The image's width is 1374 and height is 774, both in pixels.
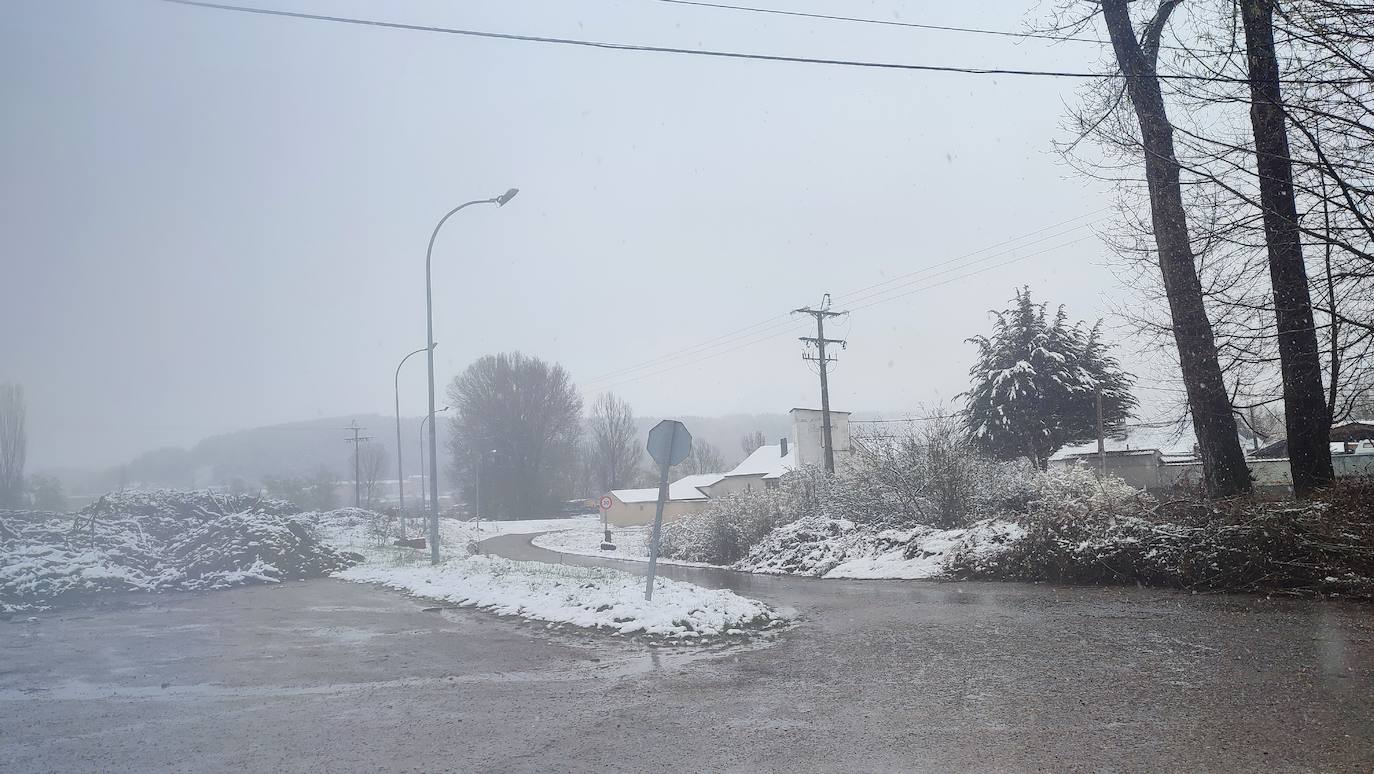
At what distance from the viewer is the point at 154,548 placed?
19.8 meters

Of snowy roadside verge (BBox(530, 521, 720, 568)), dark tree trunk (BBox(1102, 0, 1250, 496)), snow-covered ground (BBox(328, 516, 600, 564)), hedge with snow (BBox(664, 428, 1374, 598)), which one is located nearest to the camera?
hedge with snow (BBox(664, 428, 1374, 598))

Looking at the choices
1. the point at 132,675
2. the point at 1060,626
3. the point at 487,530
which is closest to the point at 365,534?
the point at 487,530

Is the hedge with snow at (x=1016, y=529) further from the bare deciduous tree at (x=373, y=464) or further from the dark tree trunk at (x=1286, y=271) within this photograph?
the bare deciduous tree at (x=373, y=464)

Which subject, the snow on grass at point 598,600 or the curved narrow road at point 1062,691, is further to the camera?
the snow on grass at point 598,600

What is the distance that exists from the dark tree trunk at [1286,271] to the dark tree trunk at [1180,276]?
0.94 meters

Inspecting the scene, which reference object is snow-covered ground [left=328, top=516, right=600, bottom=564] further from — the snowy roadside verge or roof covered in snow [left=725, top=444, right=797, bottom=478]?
roof covered in snow [left=725, top=444, right=797, bottom=478]

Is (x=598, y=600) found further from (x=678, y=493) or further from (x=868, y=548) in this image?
(x=678, y=493)

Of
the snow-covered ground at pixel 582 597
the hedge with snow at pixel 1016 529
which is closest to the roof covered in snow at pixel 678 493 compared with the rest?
the hedge with snow at pixel 1016 529

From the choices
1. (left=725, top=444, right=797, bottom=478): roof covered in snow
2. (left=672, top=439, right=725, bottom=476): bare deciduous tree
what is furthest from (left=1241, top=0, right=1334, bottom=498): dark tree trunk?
(left=672, top=439, right=725, bottom=476): bare deciduous tree

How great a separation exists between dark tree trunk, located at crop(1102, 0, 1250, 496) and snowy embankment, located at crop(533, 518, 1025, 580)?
12.1 feet

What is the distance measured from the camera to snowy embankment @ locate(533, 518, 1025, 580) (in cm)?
1653

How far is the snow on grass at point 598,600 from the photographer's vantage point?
9852mm

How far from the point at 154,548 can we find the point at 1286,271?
23.4 meters

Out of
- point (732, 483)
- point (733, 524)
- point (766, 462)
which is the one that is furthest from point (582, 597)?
point (766, 462)
